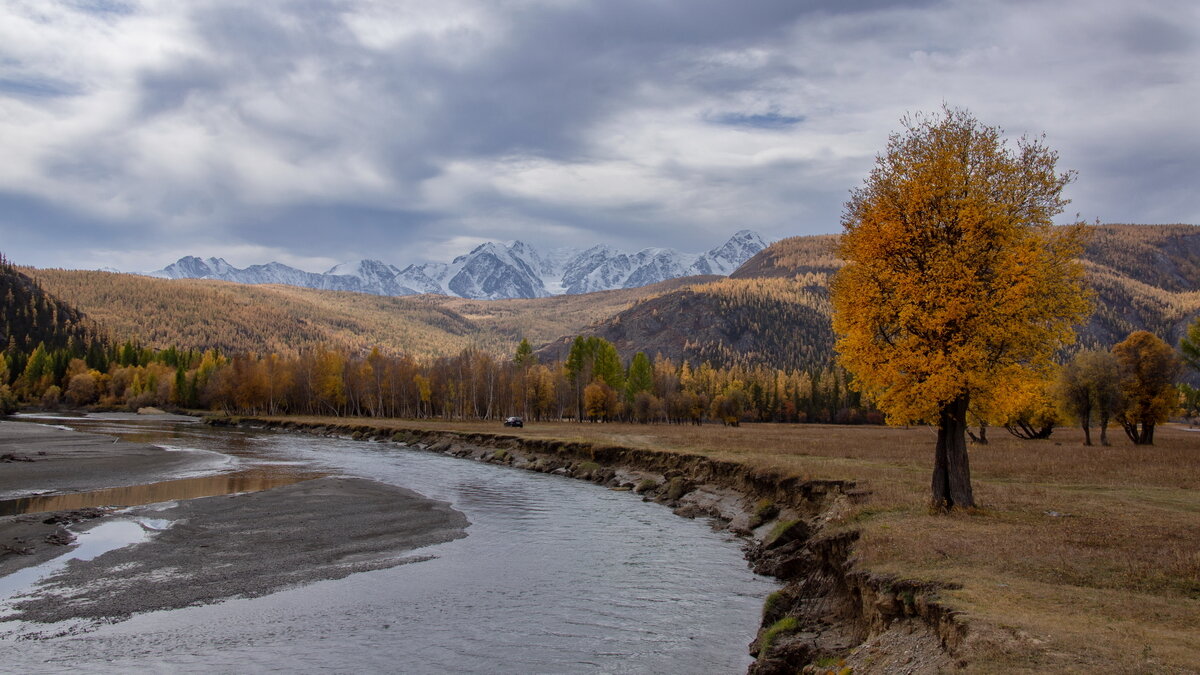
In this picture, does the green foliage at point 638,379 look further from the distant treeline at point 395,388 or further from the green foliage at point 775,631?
the green foliage at point 775,631

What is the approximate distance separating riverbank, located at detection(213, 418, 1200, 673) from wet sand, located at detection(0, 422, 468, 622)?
14.9m

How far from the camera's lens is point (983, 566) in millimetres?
15125

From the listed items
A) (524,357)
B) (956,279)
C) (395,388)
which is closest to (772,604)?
(956,279)

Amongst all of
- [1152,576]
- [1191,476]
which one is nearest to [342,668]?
[1152,576]

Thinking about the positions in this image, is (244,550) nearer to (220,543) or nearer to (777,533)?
(220,543)

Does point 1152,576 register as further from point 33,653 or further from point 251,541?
point 251,541

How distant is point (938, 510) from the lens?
2233 centimetres

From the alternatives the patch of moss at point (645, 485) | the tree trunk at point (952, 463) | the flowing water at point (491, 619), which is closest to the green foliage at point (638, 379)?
the patch of moss at point (645, 485)

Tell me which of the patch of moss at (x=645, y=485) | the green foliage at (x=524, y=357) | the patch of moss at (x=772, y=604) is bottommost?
the patch of moss at (x=645, y=485)

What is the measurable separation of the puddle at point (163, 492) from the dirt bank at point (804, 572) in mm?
22618

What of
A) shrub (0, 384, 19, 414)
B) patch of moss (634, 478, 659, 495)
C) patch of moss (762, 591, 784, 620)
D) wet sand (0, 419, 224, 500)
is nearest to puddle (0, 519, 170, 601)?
wet sand (0, 419, 224, 500)

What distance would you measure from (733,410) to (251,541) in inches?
5132

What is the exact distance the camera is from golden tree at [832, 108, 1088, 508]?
70.9 ft

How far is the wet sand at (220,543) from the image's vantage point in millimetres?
19156
